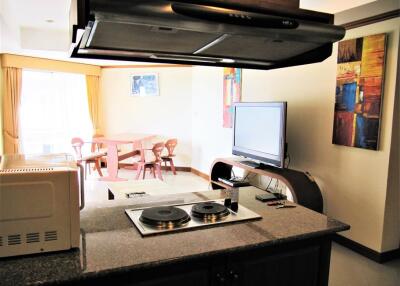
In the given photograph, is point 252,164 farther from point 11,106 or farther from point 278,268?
point 11,106

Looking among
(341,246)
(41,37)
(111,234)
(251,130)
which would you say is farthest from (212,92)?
(111,234)

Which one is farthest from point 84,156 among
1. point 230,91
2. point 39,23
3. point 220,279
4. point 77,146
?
point 220,279

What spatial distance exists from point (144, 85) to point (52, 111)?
2097 mm

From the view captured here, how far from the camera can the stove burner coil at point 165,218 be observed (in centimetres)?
144

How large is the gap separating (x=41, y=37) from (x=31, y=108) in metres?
1.90

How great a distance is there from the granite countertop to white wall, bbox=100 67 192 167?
18.1 ft

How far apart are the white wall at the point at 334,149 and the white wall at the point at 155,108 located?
260 cm

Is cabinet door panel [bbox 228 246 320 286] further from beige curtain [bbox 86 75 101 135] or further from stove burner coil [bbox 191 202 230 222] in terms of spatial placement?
beige curtain [bbox 86 75 101 135]

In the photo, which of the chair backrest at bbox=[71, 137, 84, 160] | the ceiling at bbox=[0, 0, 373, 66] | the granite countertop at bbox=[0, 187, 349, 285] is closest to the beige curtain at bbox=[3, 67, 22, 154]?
the ceiling at bbox=[0, 0, 373, 66]

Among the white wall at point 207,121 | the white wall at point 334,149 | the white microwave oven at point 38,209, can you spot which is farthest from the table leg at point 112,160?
the white microwave oven at point 38,209

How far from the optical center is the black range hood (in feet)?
3.12

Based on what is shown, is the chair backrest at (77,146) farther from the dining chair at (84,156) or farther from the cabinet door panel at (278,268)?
the cabinet door panel at (278,268)

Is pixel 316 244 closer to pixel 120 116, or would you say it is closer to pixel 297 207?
pixel 297 207

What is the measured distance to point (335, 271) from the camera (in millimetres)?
2855
